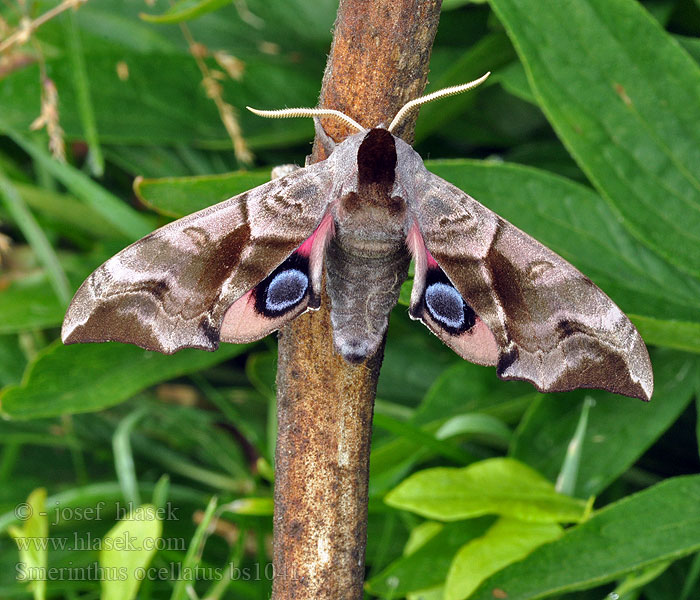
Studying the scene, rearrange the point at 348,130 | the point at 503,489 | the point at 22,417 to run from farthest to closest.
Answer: the point at 22,417
the point at 503,489
the point at 348,130

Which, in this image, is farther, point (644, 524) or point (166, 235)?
point (644, 524)

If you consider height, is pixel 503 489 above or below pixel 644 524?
above

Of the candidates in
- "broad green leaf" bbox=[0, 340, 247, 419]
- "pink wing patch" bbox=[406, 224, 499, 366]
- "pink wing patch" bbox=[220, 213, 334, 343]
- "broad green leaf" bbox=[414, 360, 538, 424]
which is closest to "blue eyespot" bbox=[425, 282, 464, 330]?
"pink wing patch" bbox=[406, 224, 499, 366]

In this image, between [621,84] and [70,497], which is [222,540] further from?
[621,84]

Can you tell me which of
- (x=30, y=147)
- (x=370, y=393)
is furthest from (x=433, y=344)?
(x=30, y=147)

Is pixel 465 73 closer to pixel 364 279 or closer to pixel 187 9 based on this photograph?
pixel 187 9

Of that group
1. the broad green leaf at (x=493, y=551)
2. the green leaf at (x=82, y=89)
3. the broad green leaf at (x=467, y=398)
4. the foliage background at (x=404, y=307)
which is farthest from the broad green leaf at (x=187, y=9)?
the broad green leaf at (x=493, y=551)

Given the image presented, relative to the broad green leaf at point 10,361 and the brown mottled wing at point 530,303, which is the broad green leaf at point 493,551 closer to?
the brown mottled wing at point 530,303
